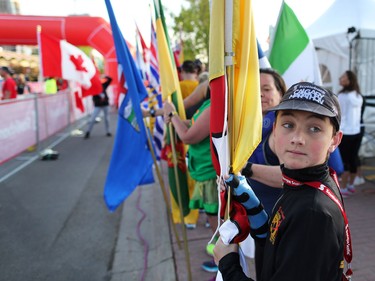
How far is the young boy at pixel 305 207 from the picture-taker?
106 centimetres

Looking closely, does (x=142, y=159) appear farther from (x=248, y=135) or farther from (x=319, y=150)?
(x=319, y=150)

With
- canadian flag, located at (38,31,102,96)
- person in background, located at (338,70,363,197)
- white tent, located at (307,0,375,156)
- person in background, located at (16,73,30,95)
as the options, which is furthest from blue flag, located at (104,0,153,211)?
person in background, located at (16,73,30,95)

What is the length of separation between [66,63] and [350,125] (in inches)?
237

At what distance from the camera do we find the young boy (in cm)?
106

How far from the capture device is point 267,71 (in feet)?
7.54

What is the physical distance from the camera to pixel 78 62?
7.84 m

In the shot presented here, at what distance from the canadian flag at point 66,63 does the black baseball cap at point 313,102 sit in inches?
277

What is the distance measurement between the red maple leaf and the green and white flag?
206 inches

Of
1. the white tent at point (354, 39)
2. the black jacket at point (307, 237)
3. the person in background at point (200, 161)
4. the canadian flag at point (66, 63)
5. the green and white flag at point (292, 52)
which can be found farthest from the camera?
the canadian flag at point (66, 63)

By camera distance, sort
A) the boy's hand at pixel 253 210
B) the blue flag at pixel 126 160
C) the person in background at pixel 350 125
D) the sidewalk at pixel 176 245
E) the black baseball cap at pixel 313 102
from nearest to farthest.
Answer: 1. the black baseball cap at pixel 313 102
2. the boy's hand at pixel 253 210
3. the sidewalk at pixel 176 245
4. the blue flag at pixel 126 160
5. the person in background at pixel 350 125

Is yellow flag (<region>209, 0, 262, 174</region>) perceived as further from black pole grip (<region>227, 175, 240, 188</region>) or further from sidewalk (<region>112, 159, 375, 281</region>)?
sidewalk (<region>112, 159, 375, 281</region>)

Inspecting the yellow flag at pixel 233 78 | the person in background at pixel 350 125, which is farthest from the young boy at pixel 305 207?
the person in background at pixel 350 125

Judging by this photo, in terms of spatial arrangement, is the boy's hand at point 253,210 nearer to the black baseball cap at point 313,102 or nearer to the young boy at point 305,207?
the young boy at point 305,207

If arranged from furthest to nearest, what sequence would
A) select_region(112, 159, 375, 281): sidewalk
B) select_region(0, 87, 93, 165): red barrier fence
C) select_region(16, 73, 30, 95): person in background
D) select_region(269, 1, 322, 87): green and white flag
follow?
select_region(16, 73, 30, 95): person in background < select_region(0, 87, 93, 165): red barrier fence < select_region(269, 1, 322, 87): green and white flag < select_region(112, 159, 375, 281): sidewalk
